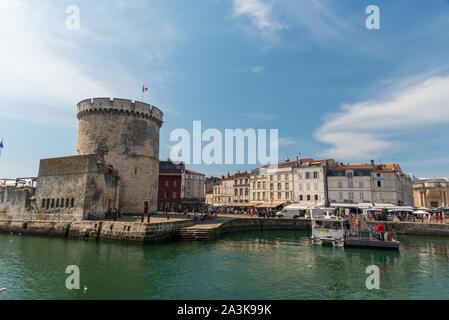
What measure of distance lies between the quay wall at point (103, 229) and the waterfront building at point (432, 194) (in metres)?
73.8

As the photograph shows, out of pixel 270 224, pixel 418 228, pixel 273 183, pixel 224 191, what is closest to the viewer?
pixel 418 228

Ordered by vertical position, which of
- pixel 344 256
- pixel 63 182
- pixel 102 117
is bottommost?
pixel 344 256

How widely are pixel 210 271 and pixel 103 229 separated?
12.3 metres

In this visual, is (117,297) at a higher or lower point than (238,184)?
lower

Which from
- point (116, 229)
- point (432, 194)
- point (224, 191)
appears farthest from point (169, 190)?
point (432, 194)

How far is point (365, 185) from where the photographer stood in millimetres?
42688

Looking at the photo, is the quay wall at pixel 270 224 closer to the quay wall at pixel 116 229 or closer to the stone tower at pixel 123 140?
the quay wall at pixel 116 229

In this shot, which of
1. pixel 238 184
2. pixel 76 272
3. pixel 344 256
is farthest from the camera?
pixel 238 184

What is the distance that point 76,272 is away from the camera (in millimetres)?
12336

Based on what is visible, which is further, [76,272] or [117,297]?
[76,272]

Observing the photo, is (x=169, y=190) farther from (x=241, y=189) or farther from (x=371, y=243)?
(x=371, y=243)

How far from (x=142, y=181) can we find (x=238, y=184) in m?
26.7

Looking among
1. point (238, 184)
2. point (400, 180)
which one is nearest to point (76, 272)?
point (238, 184)
